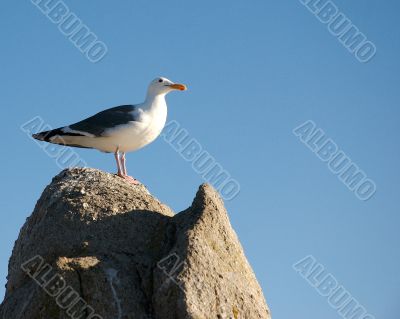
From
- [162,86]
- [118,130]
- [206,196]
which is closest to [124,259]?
[206,196]

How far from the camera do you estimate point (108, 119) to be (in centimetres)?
1155

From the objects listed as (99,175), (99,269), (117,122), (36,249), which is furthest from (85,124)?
(99,269)

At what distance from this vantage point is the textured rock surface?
7.30 metres

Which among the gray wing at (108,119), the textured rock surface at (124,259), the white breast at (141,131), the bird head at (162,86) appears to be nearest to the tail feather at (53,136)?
the gray wing at (108,119)

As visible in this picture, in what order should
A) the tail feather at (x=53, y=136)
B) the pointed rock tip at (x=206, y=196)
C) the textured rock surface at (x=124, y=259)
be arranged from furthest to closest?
the tail feather at (x=53, y=136) → the pointed rock tip at (x=206, y=196) → the textured rock surface at (x=124, y=259)

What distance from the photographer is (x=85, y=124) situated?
11.7 m

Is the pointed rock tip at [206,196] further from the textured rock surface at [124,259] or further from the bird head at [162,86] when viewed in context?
the bird head at [162,86]

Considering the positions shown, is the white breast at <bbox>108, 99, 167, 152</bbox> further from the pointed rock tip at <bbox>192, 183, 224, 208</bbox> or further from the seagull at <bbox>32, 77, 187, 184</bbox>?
the pointed rock tip at <bbox>192, 183, 224, 208</bbox>

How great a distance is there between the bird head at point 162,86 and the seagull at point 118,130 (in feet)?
0.54

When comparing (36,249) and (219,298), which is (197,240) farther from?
(36,249)

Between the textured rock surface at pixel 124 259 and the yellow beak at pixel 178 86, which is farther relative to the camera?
the yellow beak at pixel 178 86

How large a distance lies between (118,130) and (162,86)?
1.38 meters

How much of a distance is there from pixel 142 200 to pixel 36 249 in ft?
4.73

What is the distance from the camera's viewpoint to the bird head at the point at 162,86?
1224 cm
